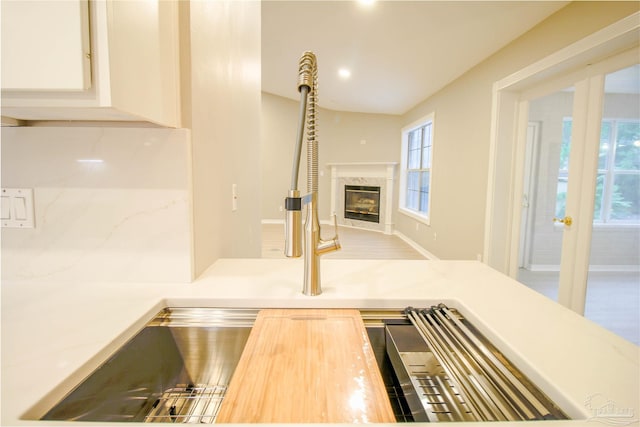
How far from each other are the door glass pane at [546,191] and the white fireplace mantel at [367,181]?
3.90 meters

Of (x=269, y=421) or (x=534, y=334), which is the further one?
(x=534, y=334)

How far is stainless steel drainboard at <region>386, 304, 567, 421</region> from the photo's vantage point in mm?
500

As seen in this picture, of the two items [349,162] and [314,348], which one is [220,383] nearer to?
[314,348]

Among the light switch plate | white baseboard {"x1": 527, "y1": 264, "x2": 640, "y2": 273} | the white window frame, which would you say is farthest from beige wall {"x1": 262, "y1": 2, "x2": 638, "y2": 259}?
the light switch plate

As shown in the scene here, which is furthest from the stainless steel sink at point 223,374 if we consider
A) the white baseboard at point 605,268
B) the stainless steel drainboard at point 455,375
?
the white baseboard at point 605,268

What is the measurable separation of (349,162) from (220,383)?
6882 millimetres

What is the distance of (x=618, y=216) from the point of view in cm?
194

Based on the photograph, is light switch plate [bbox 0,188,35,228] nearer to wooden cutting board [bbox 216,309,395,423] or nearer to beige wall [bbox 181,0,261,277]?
beige wall [bbox 181,0,261,277]

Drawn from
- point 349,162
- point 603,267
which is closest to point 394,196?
point 349,162

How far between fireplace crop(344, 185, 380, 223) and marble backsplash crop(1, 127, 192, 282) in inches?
250

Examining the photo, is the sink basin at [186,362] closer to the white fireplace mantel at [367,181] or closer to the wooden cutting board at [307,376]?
the wooden cutting board at [307,376]

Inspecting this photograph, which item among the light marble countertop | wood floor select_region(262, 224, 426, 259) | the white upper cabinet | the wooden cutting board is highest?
the white upper cabinet

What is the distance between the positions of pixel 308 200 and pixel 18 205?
2.75 ft

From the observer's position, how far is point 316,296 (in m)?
0.85
